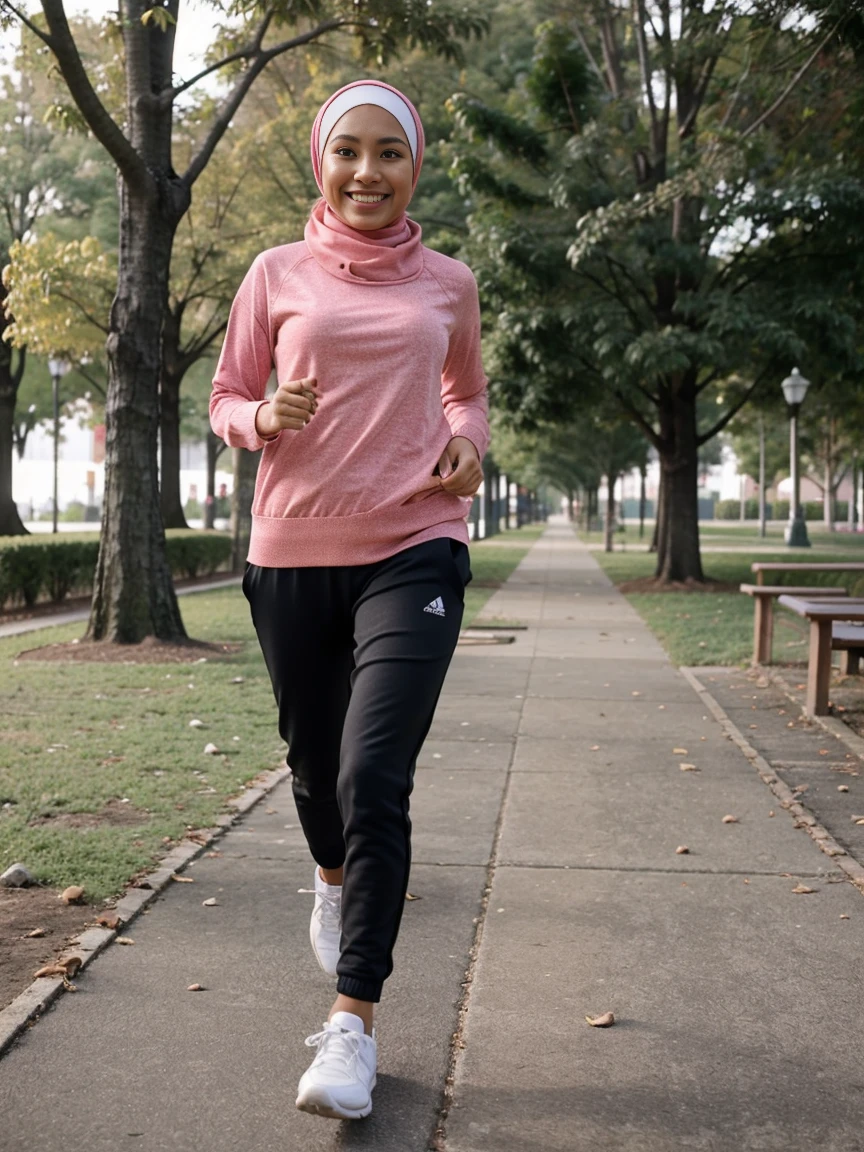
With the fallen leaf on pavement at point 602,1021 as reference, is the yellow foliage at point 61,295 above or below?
above

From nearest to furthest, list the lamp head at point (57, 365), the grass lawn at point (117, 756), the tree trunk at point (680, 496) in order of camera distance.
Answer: the grass lawn at point (117, 756) → the tree trunk at point (680, 496) → the lamp head at point (57, 365)

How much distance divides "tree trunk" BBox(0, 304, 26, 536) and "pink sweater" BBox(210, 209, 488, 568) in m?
25.9

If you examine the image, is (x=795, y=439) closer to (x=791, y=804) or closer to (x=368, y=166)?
(x=791, y=804)

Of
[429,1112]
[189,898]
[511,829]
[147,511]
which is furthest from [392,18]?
[429,1112]

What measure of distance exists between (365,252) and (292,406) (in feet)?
1.51

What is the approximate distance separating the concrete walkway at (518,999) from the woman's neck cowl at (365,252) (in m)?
1.72

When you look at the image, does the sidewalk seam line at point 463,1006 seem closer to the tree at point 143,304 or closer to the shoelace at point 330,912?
the shoelace at point 330,912

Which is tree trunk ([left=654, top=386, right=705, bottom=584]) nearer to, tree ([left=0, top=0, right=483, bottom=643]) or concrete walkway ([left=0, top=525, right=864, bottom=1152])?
tree ([left=0, top=0, right=483, bottom=643])

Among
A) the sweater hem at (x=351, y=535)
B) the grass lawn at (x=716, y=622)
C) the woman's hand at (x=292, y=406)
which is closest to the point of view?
the woman's hand at (x=292, y=406)

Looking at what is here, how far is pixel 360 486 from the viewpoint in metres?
2.79

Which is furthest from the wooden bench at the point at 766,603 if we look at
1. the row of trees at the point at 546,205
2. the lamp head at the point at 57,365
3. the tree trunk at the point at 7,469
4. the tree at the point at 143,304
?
the lamp head at the point at 57,365

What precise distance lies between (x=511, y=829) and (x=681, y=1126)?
8.12 ft

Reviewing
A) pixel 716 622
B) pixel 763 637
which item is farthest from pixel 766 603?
pixel 716 622

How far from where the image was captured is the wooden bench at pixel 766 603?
9875mm
